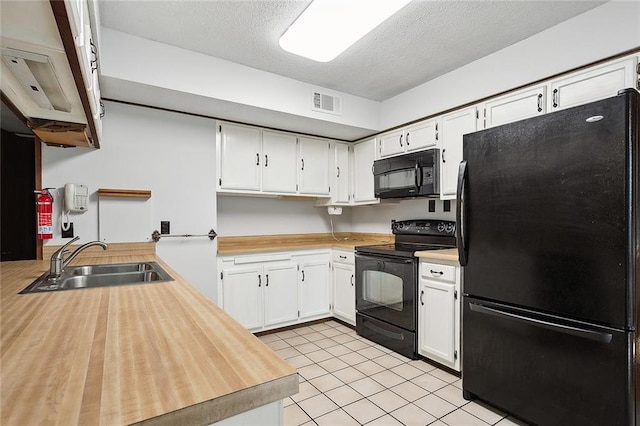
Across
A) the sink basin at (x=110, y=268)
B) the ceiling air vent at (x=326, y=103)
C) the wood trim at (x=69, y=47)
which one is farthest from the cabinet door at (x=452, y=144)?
the wood trim at (x=69, y=47)

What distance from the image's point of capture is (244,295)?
316cm

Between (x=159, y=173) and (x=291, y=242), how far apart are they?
5.58 ft

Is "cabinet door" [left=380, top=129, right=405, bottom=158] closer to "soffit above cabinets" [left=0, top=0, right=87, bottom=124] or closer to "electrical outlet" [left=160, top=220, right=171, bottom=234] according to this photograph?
"electrical outlet" [left=160, top=220, right=171, bottom=234]

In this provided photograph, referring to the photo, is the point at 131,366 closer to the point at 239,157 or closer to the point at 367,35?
the point at 367,35

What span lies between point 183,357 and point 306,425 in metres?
1.44

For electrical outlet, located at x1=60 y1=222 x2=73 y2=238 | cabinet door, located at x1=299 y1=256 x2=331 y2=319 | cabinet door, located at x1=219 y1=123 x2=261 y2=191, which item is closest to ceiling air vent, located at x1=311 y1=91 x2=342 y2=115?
cabinet door, located at x1=219 y1=123 x2=261 y2=191

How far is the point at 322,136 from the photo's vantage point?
150 inches

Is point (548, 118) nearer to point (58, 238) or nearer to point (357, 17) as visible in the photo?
point (357, 17)

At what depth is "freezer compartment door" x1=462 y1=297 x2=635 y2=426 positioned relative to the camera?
1460 mm

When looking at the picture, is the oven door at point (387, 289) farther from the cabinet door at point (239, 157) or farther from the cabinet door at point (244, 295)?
the cabinet door at point (239, 157)

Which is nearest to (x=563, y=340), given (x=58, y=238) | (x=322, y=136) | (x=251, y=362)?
(x=251, y=362)

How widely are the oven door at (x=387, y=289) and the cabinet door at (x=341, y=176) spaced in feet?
2.95

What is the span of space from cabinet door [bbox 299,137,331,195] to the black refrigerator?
1950 millimetres

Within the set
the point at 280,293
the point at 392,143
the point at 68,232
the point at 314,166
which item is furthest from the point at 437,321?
the point at 68,232
